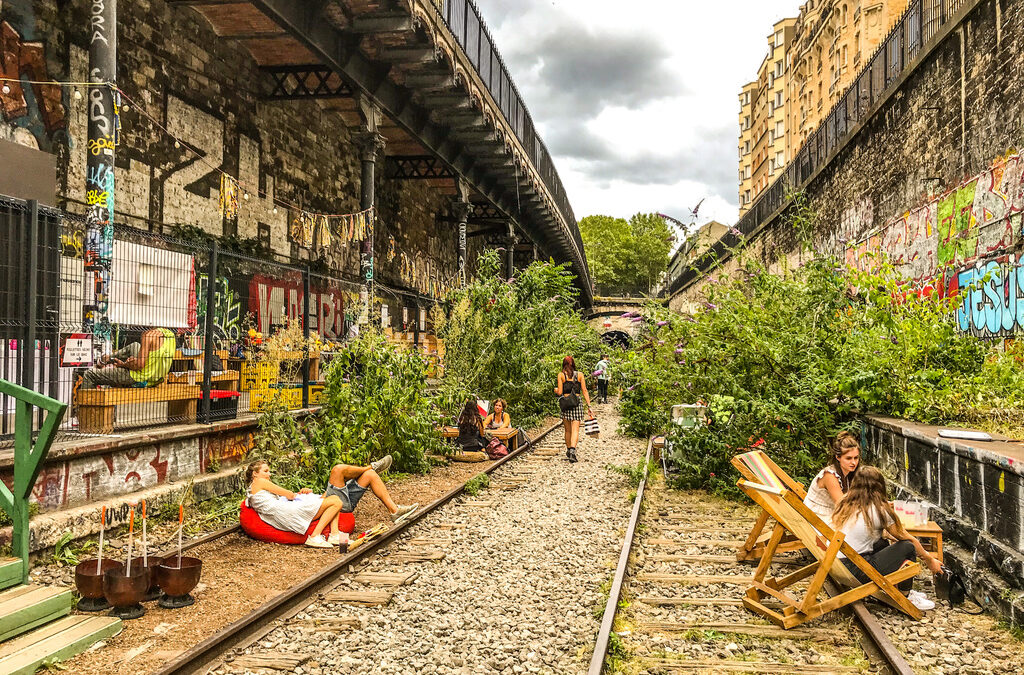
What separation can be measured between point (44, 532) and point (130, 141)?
7665 mm

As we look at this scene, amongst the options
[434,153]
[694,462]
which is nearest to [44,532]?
[694,462]

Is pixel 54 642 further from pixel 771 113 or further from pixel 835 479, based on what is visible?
pixel 771 113

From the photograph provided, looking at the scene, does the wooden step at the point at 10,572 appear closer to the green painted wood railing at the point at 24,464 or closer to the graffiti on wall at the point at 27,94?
the green painted wood railing at the point at 24,464

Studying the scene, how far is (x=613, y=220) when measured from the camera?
106 m

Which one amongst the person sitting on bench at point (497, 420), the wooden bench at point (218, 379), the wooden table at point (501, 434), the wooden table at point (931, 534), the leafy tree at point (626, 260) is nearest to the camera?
the wooden table at point (931, 534)

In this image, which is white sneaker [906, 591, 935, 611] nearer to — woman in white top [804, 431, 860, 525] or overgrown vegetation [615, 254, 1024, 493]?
woman in white top [804, 431, 860, 525]

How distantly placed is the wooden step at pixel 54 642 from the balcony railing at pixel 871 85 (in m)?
8.03

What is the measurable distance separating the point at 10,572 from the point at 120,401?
11.4 ft

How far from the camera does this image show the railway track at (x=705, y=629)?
14.3 ft

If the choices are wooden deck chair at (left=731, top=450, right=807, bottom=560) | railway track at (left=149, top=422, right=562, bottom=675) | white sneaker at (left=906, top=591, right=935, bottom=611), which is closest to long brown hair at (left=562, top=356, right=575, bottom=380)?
railway track at (left=149, top=422, right=562, bottom=675)

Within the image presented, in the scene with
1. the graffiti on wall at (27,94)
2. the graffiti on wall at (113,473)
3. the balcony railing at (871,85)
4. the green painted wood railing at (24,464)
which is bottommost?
the graffiti on wall at (113,473)

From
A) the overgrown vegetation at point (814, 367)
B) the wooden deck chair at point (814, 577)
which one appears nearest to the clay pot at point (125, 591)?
the wooden deck chair at point (814, 577)

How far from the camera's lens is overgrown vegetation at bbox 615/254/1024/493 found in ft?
26.5

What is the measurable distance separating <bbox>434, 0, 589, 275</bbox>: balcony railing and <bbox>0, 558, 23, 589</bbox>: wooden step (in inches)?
489
